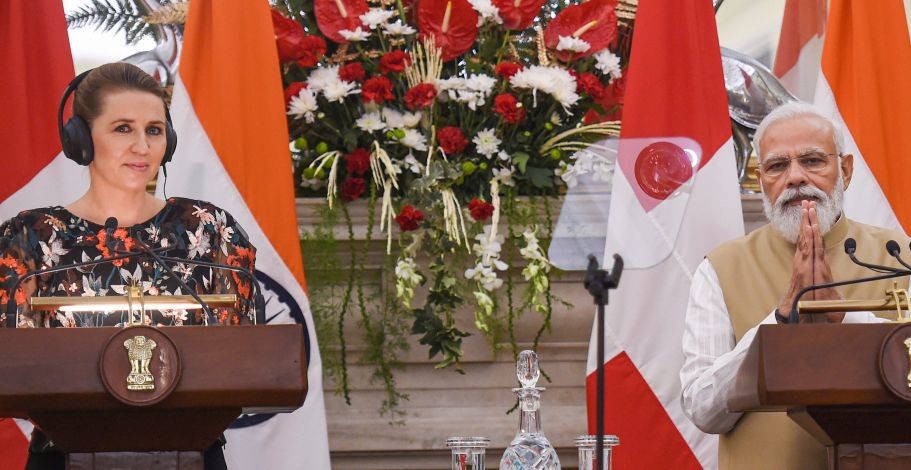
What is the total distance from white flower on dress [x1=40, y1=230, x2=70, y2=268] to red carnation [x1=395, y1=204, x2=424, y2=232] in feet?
4.05

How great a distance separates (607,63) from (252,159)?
1.19 metres

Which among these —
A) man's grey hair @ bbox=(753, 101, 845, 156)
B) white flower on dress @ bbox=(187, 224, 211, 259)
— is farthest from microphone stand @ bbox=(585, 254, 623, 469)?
man's grey hair @ bbox=(753, 101, 845, 156)

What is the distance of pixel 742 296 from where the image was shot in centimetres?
315

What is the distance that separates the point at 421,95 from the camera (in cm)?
391

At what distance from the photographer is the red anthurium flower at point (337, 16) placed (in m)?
4.02

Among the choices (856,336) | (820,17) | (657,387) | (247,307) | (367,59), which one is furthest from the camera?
(820,17)

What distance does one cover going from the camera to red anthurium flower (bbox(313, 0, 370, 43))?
4.02 metres

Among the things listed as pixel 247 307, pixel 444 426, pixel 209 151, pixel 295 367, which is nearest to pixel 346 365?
pixel 444 426

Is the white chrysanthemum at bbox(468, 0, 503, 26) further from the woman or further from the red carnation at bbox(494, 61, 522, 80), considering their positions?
the woman

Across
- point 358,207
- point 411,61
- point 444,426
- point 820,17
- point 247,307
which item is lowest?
point 444,426

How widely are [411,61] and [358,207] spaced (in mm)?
506

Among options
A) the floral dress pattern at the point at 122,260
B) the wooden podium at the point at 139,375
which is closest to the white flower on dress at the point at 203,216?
the floral dress pattern at the point at 122,260

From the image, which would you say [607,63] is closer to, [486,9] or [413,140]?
[486,9]

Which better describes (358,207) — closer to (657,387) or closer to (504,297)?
(504,297)
